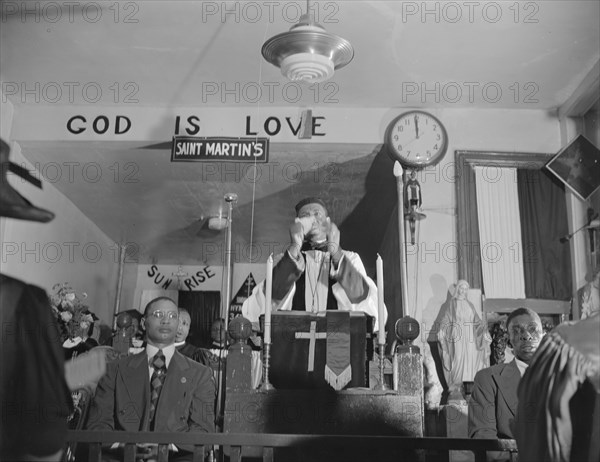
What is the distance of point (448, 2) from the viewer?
632cm

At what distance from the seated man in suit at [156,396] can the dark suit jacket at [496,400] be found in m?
1.52

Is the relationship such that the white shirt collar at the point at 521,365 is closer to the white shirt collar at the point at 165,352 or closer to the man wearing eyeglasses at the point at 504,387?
the man wearing eyeglasses at the point at 504,387

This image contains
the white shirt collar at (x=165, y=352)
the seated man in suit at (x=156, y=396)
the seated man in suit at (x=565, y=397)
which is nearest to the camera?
the seated man in suit at (x=565, y=397)

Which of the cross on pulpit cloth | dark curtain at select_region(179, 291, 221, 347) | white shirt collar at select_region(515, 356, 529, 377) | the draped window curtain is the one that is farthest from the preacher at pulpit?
dark curtain at select_region(179, 291, 221, 347)

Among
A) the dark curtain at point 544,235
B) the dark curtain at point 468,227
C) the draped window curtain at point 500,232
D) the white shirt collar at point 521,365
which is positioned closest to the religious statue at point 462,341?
the dark curtain at point 468,227

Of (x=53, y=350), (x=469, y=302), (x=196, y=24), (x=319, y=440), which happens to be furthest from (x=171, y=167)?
(x=53, y=350)

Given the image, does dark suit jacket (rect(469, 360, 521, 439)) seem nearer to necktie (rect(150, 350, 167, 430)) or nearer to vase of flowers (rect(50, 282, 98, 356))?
necktie (rect(150, 350, 167, 430))

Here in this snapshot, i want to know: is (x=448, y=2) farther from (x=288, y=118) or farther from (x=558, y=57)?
(x=288, y=118)

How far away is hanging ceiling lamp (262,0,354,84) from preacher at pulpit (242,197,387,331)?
1.13 metres

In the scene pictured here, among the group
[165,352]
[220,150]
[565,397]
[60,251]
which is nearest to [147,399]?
[165,352]

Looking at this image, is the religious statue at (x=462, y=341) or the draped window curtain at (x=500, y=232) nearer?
the religious statue at (x=462, y=341)

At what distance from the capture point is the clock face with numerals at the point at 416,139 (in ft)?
25.7

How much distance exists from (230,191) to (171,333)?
223 inches

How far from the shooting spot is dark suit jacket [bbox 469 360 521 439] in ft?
13.4
